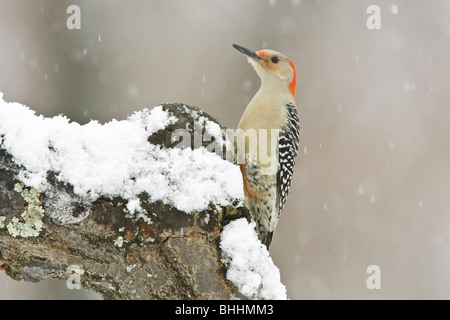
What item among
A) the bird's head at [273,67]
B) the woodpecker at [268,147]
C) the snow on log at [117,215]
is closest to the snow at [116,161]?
the snow on log at [117,215]

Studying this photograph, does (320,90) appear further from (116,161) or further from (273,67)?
(116,161)

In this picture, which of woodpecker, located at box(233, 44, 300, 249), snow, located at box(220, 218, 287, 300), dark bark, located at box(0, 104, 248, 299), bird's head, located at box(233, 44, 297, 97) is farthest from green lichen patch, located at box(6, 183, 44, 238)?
bird's head, located at box(233, 44, 297, 97)

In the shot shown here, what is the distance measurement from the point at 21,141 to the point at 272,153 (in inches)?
91.2

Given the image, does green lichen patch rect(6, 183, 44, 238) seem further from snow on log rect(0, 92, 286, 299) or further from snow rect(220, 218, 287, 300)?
snow rect(220, 218, 287, 300)

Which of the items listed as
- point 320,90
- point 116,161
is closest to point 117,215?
point 116,161

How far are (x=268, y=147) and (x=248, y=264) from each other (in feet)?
6.13

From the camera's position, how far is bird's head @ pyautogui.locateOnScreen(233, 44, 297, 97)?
15.5ft

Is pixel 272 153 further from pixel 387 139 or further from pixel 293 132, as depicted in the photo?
pixel 387 139

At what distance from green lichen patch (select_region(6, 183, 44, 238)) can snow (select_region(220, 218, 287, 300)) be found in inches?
32.7

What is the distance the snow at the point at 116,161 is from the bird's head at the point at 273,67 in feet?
7.61

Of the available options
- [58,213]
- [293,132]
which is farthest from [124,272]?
[293,132]

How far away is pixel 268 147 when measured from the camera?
4113 millimetres

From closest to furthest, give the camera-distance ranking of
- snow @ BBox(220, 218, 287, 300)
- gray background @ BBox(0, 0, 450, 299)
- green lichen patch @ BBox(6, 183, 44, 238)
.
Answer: green lichen patch @ BBox(6, 183, 44, 238) < snow @ BBox(220, 218, 287, 300) < gray background @ BBox(0, 0, 450, 299)

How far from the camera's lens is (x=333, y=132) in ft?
27.7
